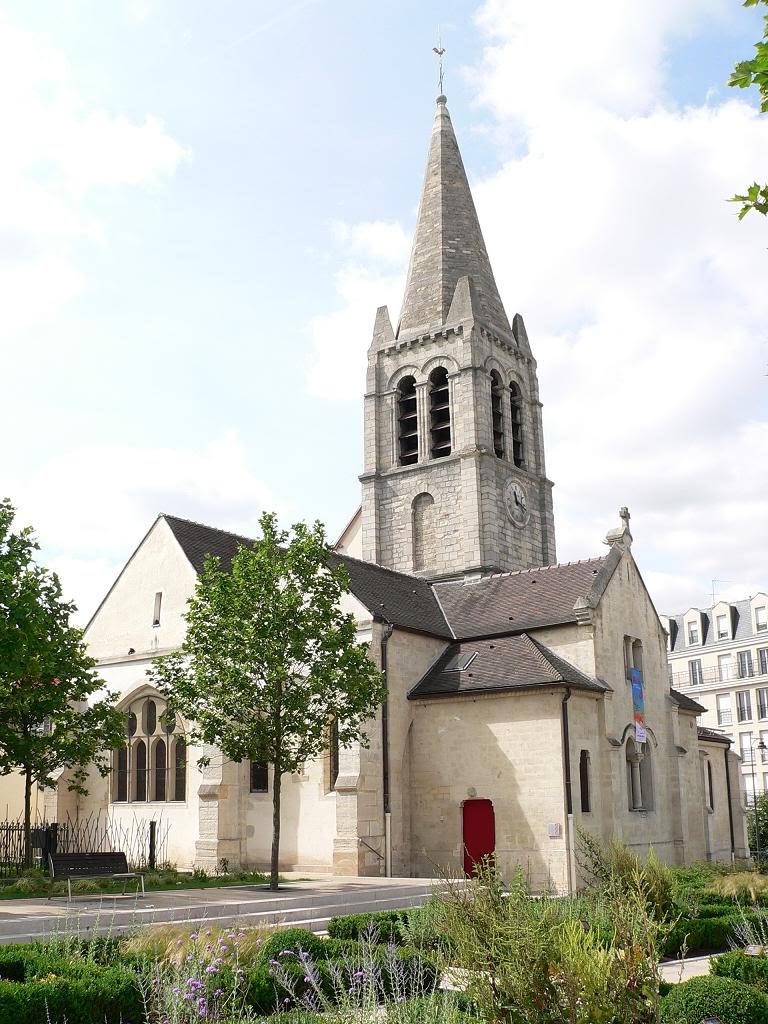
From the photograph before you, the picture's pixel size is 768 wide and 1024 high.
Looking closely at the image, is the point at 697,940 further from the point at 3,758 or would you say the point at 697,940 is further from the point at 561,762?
the point at 3,758

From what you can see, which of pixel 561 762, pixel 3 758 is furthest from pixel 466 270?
pixel 3 758

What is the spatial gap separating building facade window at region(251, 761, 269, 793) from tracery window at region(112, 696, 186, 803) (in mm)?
2024

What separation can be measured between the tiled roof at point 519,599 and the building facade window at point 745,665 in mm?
36679

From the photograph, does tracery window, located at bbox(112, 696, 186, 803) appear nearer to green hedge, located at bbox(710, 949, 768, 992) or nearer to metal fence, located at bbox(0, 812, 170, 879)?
metal fence, located at bbox(0, 812, 170, 879)

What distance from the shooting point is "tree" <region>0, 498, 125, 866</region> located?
2208cm

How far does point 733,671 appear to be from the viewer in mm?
68438

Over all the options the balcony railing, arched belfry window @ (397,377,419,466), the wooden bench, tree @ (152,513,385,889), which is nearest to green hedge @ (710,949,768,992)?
the wooden bench

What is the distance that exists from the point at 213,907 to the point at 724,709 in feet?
185

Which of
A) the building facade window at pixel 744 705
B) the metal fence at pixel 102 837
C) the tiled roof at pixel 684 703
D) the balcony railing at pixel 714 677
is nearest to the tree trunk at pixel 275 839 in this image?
the metal fence at pixel 102 837


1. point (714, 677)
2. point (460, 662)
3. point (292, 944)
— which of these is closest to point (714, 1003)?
point (292, 944)

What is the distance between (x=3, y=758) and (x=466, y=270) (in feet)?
112

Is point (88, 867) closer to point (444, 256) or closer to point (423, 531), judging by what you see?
point (423, 531)

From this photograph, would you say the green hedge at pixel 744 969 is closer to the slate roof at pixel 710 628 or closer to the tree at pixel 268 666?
the tree at pixel 268 666

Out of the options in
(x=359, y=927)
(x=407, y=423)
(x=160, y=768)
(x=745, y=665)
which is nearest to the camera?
(x=359, y=927)
